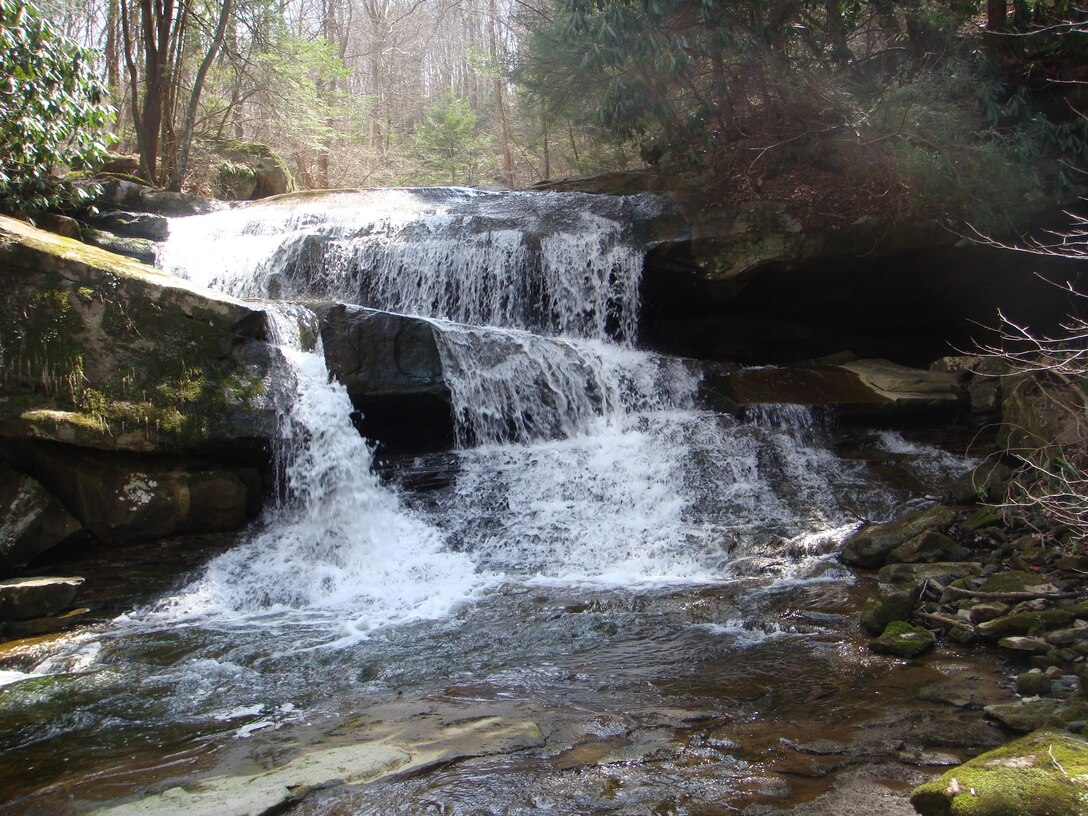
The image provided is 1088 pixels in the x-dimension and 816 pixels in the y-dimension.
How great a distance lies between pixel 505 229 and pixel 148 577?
6593 millimetres

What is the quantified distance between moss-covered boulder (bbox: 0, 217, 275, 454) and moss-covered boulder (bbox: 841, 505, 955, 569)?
17.8ft

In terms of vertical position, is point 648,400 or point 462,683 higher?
point 648,400

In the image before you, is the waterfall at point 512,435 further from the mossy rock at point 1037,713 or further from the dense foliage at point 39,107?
the mossy rock at point 1037,713

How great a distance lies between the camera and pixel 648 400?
31.6 ft

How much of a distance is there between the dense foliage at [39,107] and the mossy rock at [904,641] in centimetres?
930

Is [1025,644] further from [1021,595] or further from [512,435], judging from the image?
[512,435]

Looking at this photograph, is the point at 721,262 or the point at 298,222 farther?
the point at 298,222

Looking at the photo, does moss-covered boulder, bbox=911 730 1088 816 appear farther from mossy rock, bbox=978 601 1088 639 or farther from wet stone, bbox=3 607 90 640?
wet stone, bbox=3 607 90 640

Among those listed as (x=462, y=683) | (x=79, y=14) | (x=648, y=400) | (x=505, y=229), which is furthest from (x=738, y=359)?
(x=79, y=14)

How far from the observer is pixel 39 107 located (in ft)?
27.3

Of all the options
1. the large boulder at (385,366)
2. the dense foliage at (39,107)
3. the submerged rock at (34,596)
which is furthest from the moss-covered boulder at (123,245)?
the submerged rock at (34,596)

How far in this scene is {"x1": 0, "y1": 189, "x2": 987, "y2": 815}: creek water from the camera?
3.76 metres

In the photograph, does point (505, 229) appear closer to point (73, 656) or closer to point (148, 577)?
point (148, 577)

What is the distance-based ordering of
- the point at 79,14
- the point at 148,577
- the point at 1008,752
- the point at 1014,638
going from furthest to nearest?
the point at 79,14 < the point at 148,577 < the point at 1014,638 < the point at 1008,752
